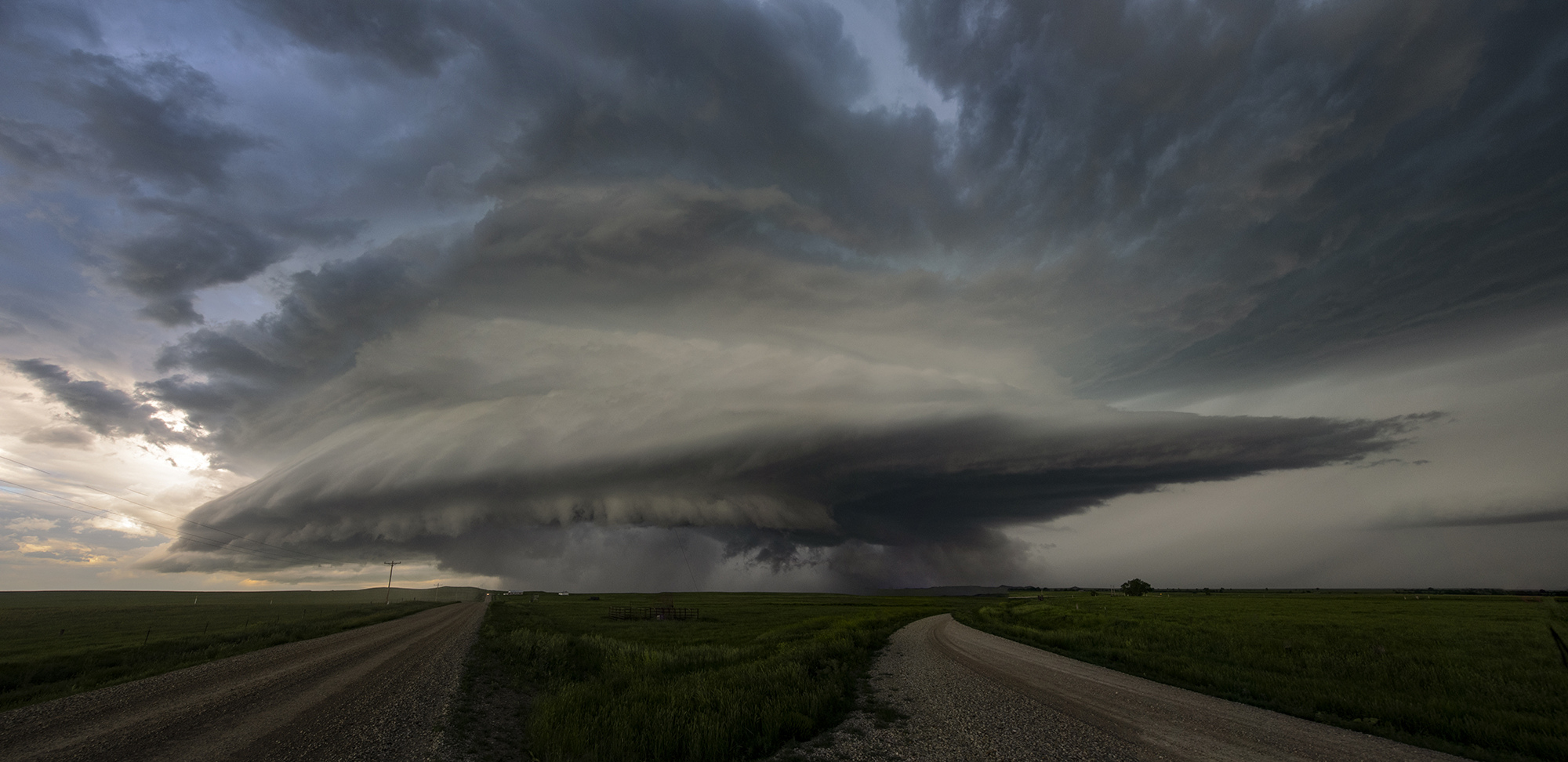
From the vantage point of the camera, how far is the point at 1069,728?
16.1 metres

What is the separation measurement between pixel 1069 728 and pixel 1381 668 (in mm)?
20364

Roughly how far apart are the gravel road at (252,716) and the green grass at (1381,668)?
90.6ft

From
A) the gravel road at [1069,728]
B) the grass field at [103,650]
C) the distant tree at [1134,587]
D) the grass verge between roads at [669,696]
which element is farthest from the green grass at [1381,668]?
the distant tree at [1134,587]

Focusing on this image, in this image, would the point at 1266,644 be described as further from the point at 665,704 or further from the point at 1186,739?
the point at 665,704

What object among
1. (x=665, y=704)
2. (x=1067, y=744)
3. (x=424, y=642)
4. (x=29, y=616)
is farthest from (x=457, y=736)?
(x=29, y=616)

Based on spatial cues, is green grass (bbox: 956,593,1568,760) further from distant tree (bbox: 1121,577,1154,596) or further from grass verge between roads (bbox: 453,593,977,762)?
distant tree (bbox: 1121,577,1154,596)

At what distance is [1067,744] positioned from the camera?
14.5m

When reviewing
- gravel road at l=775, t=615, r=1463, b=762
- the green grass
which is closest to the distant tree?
the green grass

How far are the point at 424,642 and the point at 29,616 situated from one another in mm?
121371

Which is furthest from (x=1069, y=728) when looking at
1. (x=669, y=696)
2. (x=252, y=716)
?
(x=252, y=716)

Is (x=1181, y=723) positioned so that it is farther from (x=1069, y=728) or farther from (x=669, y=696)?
(x=669, y=696)

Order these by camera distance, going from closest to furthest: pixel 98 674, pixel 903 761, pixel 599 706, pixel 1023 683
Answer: pixel 903 761 → pixel 599 706 → pixel 1023 683 → pixel 98 674

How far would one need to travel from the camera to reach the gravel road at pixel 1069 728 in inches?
546

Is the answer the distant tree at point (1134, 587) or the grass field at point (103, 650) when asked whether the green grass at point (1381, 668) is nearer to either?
the grass field at point (103, 650)
